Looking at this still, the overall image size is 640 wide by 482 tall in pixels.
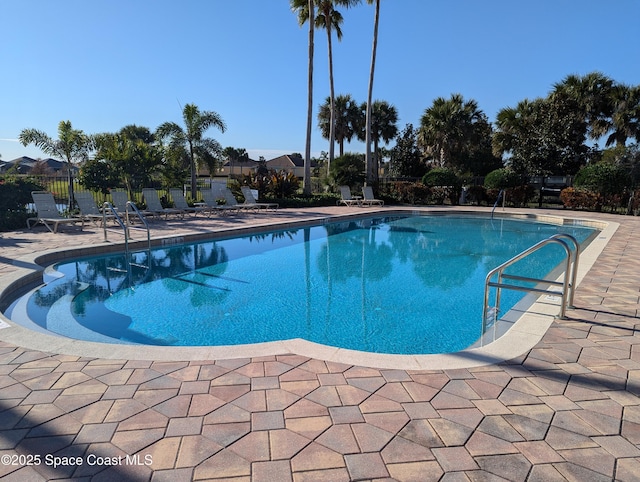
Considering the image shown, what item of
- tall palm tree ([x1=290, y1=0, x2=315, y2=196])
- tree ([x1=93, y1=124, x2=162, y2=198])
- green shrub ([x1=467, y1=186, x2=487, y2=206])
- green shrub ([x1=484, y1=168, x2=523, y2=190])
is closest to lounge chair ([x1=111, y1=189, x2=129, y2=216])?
tree ([x1=93, y1=124, x2=162, y2=198])

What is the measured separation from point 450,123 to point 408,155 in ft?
28.0

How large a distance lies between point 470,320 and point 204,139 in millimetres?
17480

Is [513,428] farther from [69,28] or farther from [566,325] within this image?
[69,28]

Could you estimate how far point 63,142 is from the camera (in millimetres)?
13836

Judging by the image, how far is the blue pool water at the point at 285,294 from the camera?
482cm

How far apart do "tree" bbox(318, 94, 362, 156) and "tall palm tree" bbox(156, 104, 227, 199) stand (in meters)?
15.1

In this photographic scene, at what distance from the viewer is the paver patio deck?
1.96 metres

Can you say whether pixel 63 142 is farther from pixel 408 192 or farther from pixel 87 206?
pixel 408 192

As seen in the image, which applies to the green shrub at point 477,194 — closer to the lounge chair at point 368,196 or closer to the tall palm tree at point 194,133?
the lounge chair at point 368,196

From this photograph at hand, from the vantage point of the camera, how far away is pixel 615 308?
4480mm

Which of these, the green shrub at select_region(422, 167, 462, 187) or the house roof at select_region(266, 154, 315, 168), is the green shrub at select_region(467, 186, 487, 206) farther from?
the house roof at select_region(266, 154, 315, 168)

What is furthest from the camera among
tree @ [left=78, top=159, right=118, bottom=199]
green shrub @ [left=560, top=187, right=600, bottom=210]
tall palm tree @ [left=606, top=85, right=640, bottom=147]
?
tall palm tree @ [left=606, top=85, right=640, bottom=147]

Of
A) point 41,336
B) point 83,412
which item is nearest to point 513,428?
point 83,412

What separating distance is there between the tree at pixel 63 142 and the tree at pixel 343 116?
2186 cm
